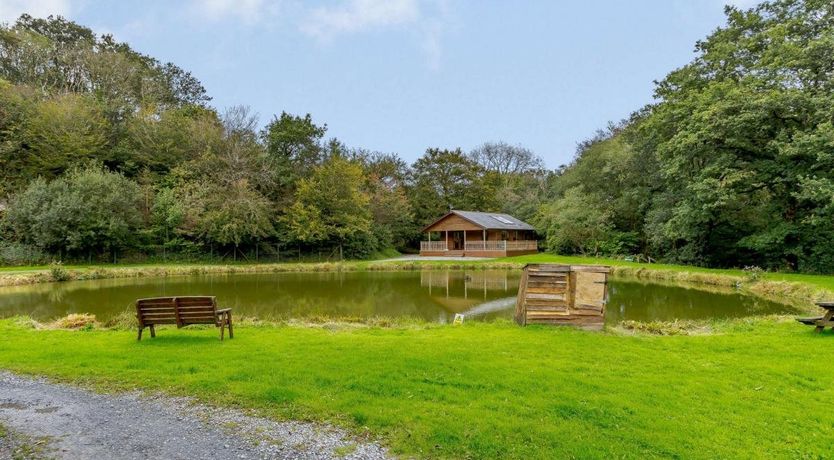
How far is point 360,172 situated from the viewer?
34562mm

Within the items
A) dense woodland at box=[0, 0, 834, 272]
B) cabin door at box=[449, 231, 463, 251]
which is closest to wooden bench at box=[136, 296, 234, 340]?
dense woodland at box=[0, 0, 834, 272]

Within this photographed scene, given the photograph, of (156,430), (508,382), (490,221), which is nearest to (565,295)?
(508,382)

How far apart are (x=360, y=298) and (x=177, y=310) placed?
9015 mm

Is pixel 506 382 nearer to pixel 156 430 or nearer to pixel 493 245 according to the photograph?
pixel 156 430

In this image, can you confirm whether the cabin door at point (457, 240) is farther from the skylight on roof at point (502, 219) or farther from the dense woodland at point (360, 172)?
the dense woodland at point (360, 172)

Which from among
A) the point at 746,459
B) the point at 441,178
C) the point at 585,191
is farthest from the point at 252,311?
the point at 441,178

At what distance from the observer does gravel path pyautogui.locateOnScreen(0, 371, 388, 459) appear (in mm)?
3619

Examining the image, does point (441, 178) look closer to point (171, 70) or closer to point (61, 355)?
point (171, 70)

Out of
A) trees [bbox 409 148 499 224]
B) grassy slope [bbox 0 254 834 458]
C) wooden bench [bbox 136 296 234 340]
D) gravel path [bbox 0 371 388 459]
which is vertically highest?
trees [bbox 409 148 499 224]

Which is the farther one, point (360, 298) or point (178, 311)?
point (360, 298)

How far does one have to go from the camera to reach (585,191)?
122 feet

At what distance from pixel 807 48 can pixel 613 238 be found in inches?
644

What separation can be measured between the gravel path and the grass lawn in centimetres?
28

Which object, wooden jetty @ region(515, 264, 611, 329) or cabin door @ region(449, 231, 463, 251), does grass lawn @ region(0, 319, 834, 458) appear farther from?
cabin door @ region(449, 231, 463, 251)
